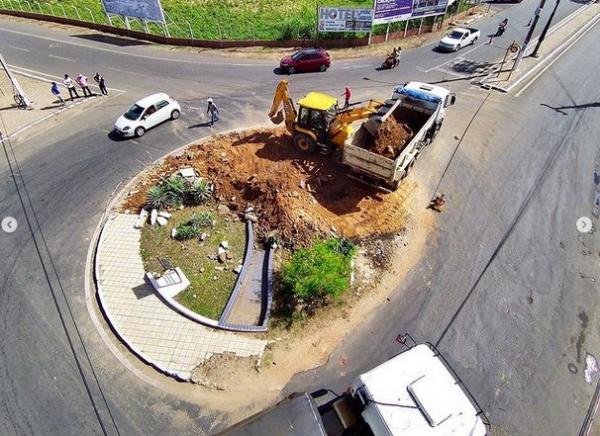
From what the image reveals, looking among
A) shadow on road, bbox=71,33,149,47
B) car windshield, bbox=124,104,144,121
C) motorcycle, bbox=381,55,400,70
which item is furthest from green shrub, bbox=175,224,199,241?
shadow on road, bbox=71,33,149,47

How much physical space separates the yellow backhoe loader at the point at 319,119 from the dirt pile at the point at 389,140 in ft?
3.48

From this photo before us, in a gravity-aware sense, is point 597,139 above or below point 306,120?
below

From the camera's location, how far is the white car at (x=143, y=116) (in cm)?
1983

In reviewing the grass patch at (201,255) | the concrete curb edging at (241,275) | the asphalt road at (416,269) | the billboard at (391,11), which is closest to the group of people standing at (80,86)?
the asphalt road at (416,269)

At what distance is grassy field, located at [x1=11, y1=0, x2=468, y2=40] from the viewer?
31.1 metres

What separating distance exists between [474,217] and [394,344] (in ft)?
24.5

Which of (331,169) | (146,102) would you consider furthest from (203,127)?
(331,169)

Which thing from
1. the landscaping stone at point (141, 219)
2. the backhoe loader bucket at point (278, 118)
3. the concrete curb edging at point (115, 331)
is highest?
the backhoe loader bucket at point (278, 118)

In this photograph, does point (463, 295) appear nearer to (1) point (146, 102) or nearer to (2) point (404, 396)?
(2) point (404, 396)

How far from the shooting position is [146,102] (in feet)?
66.2

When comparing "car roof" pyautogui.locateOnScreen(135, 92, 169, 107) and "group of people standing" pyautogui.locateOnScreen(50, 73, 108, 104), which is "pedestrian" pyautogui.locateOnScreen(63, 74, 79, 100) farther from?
"car roof" pyautogui.locateOnScreen(135, 92, 169, 107)

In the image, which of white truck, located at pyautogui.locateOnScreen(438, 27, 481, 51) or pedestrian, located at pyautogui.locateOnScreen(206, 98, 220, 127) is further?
white truck, located at pyautogui.locateOnScreen(438, 27, 481, 51)

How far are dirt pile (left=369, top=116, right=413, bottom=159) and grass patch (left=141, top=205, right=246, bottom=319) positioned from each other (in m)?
7.10

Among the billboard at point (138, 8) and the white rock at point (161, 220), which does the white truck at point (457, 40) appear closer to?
the billboard at point (138, 8)
